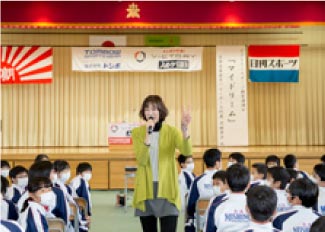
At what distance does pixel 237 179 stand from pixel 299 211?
42cm

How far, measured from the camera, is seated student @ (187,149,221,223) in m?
4.82

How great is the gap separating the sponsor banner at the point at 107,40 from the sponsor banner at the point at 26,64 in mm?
1158

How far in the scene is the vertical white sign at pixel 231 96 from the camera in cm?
1166

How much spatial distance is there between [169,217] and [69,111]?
32.3ft

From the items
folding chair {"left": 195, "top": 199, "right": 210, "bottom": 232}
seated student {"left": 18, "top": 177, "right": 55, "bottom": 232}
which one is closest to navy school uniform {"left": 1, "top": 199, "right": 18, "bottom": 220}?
seated student {"left": 18, "top": 177, "right": 55, "bottom": 232}

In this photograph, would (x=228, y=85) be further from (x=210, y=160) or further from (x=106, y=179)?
(x=210, y=160)

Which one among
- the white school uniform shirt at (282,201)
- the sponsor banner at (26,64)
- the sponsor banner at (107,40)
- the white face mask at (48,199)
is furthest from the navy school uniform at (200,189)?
the sponsor banner at (107,40)

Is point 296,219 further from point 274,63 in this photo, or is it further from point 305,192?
point 274,63

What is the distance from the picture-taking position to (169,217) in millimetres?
3383

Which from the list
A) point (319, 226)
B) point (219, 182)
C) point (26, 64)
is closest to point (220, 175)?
point (219, 182)

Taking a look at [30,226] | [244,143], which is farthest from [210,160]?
[244,143]

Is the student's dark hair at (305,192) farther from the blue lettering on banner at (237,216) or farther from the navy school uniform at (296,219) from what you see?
the blue lettering on banner at (237,216)

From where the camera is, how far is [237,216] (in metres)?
3.24

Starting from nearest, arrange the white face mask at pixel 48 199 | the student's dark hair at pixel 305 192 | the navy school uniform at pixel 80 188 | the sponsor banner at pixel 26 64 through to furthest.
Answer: the student's dark hair at pixel 305 192
the white face mask at pixel 48 199
the navy school uniform at pixel 80 188
the sponsor banner at pixel 26 64
